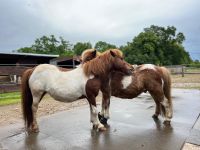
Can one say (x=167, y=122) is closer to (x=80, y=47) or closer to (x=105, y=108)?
(x=105, y=108)

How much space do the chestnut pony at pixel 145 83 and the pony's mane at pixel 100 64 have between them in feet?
0.71

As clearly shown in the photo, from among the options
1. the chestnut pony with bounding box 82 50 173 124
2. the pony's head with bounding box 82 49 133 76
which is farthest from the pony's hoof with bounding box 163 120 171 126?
the pony's head with bounding box 82 49 133 76

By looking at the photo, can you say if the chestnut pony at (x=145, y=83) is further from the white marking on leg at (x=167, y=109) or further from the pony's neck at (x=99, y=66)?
the pony's neck at (x=99, y=66)

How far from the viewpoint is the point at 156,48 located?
3475cm

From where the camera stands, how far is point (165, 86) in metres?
4.00

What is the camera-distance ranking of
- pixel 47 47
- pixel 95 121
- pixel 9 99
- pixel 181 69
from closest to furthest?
pixel 95 121, pixel 9 99, pixel 181 69, pixel 47 47

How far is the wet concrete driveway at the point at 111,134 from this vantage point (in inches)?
116

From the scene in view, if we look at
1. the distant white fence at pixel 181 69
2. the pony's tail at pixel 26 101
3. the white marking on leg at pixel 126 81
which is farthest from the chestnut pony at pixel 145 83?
the distant white fence at pixel 181 69

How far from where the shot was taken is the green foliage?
32.2 meters

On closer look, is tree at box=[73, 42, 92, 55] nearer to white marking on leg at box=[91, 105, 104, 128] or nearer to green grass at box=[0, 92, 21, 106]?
green grass at box=[0, 92, 21, 106]

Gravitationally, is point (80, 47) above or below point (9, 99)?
above

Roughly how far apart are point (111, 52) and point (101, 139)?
57.5 inches

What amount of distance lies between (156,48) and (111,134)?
108 feet

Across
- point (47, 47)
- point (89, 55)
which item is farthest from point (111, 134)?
point (47, 47)
